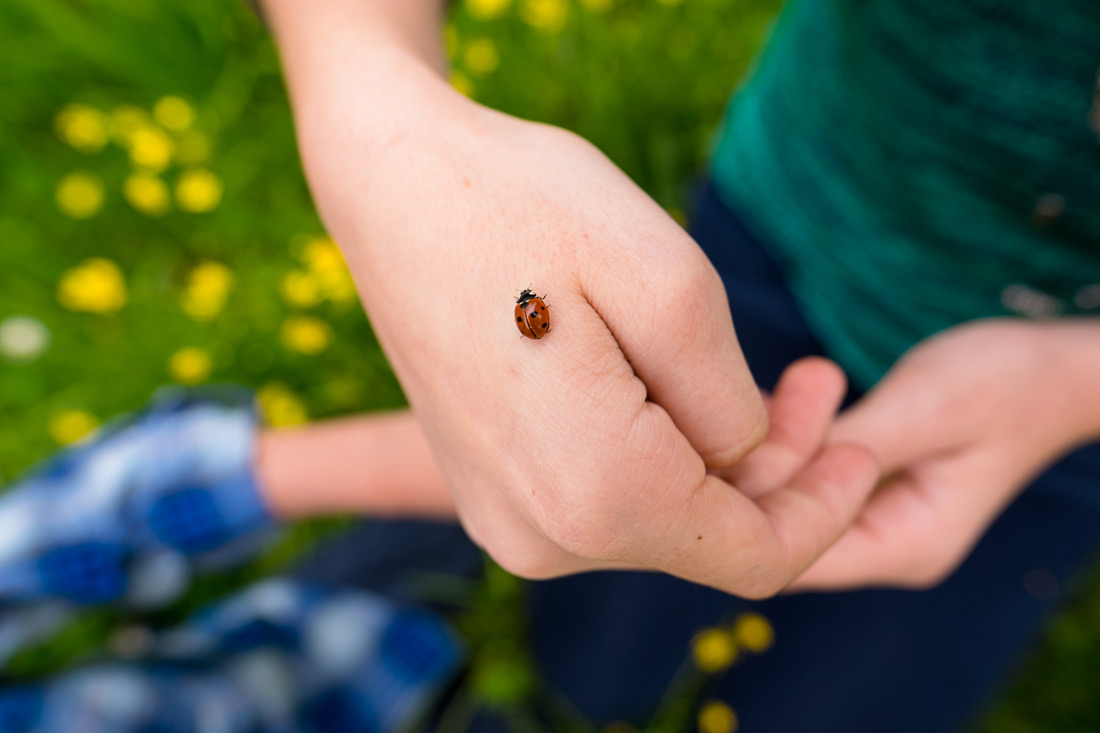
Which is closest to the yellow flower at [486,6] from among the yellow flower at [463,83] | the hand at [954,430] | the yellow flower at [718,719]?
the yellow flower at [463,83]

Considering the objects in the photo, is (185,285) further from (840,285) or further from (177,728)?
(840,285)

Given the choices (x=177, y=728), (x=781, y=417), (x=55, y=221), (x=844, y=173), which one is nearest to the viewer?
(x=781, y=417)

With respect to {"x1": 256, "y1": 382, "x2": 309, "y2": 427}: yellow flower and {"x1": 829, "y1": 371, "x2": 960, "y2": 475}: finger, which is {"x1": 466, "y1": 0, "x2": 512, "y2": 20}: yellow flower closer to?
{"x1": 256, "y1": 382, "x2": 309, "y2": 427}: yellow flower

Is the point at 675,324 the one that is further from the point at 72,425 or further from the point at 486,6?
the point at 72,425

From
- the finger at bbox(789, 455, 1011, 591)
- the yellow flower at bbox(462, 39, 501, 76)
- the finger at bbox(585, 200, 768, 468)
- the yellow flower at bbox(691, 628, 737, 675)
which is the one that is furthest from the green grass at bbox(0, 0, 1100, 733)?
the finger at bbox(585, 200, 768, 468)

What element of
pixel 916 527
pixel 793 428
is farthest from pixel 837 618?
pixel 793 428

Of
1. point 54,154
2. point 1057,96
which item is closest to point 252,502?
point 54,154
